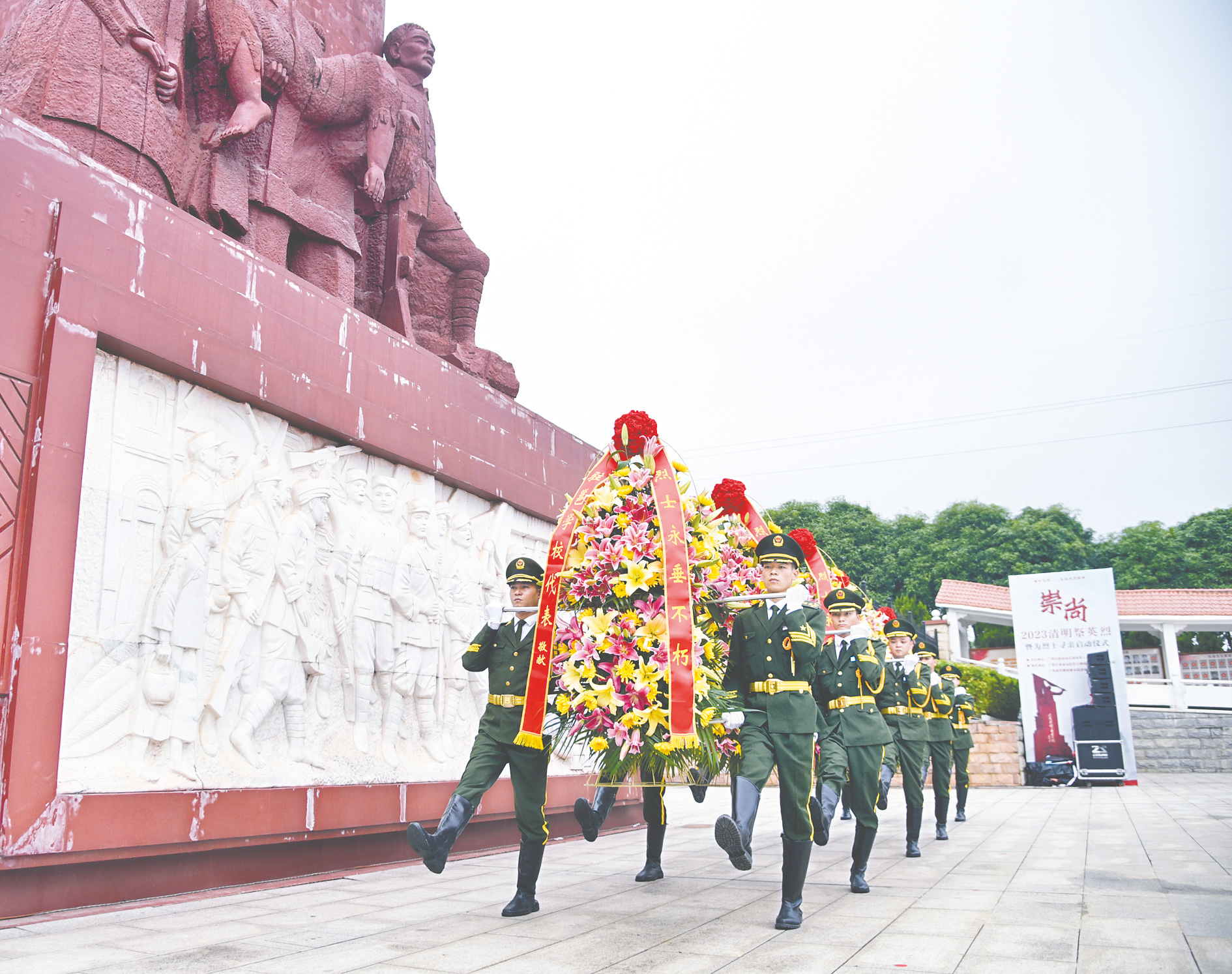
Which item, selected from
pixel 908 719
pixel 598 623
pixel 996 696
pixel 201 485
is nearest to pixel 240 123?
pixel 201 485

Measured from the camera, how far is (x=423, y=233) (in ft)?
27.9

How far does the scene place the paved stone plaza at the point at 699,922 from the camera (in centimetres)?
313

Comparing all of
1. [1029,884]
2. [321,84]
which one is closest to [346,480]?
[321,84]

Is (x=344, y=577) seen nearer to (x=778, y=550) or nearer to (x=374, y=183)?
(x=778, y=550)

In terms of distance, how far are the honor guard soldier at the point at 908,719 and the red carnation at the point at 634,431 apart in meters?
3.07

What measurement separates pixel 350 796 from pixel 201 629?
4.57 feet

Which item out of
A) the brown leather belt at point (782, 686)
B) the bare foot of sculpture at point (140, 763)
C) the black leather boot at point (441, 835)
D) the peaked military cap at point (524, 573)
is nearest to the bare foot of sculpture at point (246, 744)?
the bare foot of sculpture at point (140, 763)

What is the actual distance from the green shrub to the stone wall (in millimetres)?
2341

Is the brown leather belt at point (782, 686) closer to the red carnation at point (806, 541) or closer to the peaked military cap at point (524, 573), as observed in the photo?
the peaked military cap at point (524, 573)

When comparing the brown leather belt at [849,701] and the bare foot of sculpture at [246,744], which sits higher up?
the brown leather belt at [849,701]

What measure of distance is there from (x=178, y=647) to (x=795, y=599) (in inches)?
116

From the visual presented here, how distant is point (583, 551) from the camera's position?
441 centimetres

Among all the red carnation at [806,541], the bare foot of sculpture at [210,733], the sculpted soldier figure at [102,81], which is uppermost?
the sculpted soldier figure at [102,81]

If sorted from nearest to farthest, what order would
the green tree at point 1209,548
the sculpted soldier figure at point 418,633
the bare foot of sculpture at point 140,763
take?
the bare foot of sculpture at point 140,763 < the sculpted soldier figure at point 418,633 < the green tree at point 1209,548
